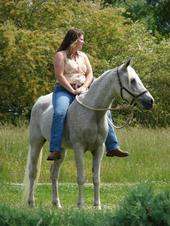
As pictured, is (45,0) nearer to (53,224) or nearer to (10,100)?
(10,100)

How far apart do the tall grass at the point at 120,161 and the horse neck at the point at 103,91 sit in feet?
15.6

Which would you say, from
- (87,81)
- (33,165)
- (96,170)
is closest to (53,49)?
(33,165)

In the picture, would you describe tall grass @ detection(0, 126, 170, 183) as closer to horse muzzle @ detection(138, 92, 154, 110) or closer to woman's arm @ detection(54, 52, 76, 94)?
woman's arm @ detection(54, 52, 76, 94)

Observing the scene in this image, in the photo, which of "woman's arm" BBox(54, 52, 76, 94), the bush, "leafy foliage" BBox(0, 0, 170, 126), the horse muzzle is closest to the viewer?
the bush

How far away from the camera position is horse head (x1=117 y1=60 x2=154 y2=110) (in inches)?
496

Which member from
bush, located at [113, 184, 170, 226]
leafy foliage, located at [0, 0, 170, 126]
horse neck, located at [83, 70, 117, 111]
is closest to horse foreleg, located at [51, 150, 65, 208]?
horse neck, located at [83, 70, 117, 111]

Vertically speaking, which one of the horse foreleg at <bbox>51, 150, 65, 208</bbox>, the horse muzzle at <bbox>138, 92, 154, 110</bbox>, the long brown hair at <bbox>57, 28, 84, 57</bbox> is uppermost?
the long brown hair at <bbox>57, 28, 84, 57</bbox>

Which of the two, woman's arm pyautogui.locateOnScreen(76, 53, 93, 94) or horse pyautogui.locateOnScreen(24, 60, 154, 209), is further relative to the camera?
woman's arm pyautogui.locateOnScreen(76, 53, 93, 94)

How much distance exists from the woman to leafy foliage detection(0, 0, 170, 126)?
17.8m

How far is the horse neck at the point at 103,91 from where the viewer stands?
12.7 metres

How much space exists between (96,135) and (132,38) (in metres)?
24.9

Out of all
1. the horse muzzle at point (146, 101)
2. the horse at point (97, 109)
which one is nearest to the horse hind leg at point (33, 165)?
the horse at point (97, 109)

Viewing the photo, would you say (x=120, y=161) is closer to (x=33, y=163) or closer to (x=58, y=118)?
(x=33, y=163)

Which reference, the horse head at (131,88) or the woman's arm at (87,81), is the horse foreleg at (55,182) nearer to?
the woman's arm at (87,81)
